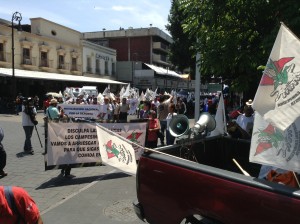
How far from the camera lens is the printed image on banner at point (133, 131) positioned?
25.9 ft

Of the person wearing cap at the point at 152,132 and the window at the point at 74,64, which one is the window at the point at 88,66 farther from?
the person wearing cap at the point at 152,132

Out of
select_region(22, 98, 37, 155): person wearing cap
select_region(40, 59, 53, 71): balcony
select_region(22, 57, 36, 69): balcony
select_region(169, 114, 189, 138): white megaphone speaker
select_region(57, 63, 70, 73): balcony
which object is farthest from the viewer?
select_region(57, 63, 70, 73): balcony

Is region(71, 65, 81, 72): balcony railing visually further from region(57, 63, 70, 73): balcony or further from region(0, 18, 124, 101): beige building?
region(57, 63, 70, 73): balcony

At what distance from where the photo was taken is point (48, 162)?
7086 millimetres

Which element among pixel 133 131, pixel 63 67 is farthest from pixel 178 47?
pixel 133 131

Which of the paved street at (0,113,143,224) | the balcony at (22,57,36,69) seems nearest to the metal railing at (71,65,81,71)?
the balcony at (22,57,36,69)

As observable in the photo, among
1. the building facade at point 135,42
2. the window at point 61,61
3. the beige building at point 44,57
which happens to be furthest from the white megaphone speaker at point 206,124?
the building facade at point 135,42

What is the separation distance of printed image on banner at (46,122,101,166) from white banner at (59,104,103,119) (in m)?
5.43

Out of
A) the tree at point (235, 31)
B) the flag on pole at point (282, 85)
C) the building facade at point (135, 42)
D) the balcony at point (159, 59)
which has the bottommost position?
the flag on pole at point (282, 85)

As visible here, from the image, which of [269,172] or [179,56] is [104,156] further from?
[179,56]

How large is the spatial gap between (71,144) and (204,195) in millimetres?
4743

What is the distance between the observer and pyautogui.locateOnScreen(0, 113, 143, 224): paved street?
519 centimetres

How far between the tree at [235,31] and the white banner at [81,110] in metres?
6.60

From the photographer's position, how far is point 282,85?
2.82 metres
